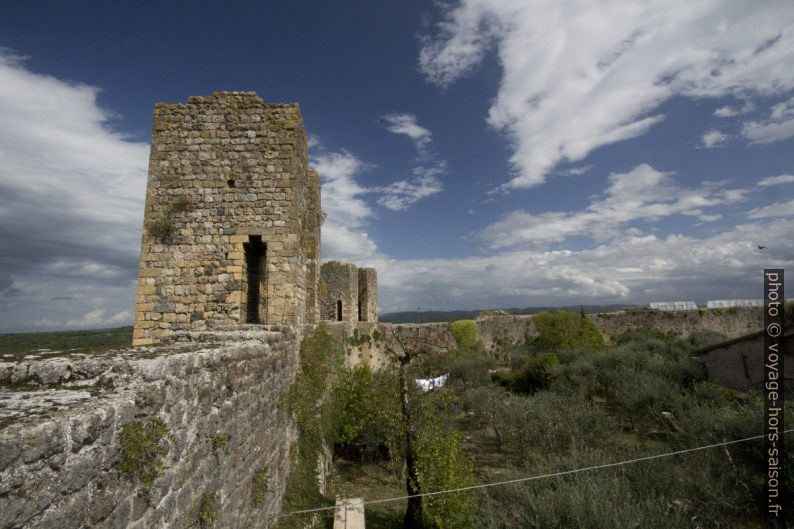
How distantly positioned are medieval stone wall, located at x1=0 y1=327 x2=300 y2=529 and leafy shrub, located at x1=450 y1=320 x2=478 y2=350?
75.5 feet

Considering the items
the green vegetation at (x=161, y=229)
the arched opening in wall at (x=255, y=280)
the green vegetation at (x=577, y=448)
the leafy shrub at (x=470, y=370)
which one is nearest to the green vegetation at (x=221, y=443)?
the green vegetation at (x=577, y=448)

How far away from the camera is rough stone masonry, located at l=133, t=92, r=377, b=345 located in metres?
6.88

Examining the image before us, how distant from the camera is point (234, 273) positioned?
692 centimetres

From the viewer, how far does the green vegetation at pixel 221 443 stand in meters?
3.38

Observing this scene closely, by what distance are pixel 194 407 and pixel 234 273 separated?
4.21 metres

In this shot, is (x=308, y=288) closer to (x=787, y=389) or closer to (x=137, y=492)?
(x=137, y=492)

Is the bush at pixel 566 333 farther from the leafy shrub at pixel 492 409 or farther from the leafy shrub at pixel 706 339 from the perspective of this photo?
the leafy shrub at pixel 492 409

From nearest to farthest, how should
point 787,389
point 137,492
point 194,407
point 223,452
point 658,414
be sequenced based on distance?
point 137,492
point 194,407
point 223,452
point 787,389
point 658,414

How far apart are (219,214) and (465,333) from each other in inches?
881

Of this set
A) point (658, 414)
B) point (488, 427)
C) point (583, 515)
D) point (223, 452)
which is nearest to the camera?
point (223, 452)

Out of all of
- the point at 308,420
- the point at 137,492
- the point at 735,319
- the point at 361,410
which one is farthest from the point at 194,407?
the point at 735,319

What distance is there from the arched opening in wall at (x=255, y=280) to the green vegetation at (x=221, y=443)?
369cm

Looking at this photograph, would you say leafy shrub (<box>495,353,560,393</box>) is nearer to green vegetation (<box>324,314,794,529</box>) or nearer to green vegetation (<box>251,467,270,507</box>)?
green vegetation (<box>324,314,794,529</box>)

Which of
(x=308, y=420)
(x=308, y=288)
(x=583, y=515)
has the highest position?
(x=308, y=288)
